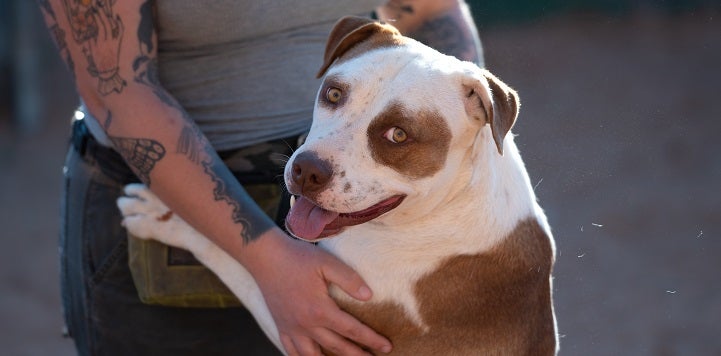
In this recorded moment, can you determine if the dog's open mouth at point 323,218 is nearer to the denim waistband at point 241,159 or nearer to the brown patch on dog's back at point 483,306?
the brown patch on dog's back at point 483,306

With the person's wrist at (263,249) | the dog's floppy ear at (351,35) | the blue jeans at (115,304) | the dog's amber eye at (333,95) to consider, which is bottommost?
the blue jeans at (115,304)

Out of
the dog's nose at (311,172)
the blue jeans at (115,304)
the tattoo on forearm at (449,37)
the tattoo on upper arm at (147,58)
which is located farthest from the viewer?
the tattoo on forearm at (449,37)

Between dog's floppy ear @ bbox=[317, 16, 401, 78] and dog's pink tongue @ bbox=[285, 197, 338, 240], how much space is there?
457mm

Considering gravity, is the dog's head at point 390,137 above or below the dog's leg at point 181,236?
above

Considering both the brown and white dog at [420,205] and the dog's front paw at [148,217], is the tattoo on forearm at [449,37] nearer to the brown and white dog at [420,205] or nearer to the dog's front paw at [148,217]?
the brown and white dog at [420,205]

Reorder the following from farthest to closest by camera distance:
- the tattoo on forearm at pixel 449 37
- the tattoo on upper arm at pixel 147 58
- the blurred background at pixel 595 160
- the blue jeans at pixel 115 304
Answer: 1. the blurred background at pixel 595 160
2. the tattoo on forearm at pixel 449 37
3. the blue jeans at pixel 115 304
4. the tattoo on upper arm at pixel 147 58

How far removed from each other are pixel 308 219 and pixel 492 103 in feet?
1.94

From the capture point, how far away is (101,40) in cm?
293

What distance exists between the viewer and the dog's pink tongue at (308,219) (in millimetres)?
2785

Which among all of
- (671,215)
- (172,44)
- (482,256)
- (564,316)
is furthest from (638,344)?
(172,44)

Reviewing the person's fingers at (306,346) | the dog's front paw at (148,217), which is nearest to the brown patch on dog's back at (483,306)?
the person's fingers at (306,346)

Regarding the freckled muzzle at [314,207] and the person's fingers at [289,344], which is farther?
the person's fingers at [289,344]

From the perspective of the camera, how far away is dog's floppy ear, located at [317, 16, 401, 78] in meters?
2.99

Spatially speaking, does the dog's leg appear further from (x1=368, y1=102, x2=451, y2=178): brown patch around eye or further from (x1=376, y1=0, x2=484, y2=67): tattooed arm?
(x1=376, y1=0, x2=484, y2=67): tattooed arm
